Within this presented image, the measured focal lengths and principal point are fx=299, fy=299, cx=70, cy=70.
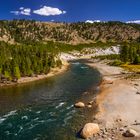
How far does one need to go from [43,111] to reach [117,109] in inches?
790

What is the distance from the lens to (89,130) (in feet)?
203

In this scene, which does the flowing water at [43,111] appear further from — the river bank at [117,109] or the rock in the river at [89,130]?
the river bank at [117,109]

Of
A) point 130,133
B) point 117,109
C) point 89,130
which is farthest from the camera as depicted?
point 117,109

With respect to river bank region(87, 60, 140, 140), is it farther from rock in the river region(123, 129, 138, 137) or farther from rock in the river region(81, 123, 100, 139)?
rock in the river region(81, 123, 100, 139)

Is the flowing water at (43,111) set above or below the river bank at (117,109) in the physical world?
below

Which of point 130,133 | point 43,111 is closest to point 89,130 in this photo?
point 130,133

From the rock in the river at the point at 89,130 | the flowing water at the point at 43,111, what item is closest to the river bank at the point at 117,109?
the rock in the river at the point at 89,130

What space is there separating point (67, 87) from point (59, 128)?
54715 mm

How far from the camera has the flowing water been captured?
64000 millimetres

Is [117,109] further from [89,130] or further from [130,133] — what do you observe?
[130,133]

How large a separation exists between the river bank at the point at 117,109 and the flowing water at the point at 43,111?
14.3 ft

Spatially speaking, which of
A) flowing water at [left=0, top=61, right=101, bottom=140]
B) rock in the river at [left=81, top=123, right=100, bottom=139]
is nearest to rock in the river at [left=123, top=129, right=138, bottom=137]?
rock in the river at [left=81, top=123, right=100, bottom=139]

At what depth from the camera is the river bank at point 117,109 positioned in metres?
63.5

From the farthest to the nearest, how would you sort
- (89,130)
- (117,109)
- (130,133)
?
(117,109) → (89,130) → (130,133)
